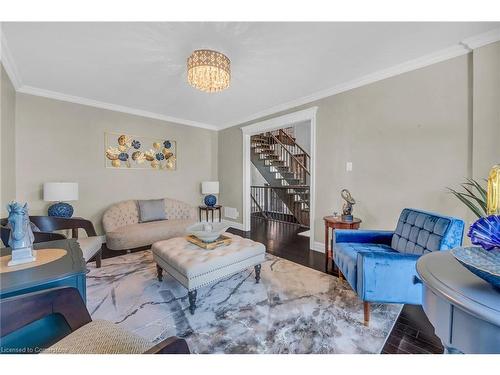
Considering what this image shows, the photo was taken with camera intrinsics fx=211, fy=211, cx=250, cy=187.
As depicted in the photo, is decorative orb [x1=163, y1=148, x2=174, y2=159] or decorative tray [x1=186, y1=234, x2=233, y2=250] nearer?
decorative tray [x1=186, y1=234, x2=233, y2=250]

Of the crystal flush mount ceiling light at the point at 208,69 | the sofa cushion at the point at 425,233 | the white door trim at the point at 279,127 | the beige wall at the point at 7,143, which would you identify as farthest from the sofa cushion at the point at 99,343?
the white door trim at the point at 279,127

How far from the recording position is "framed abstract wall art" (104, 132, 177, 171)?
12.9 ft

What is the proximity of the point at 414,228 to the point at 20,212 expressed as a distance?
3024 mm

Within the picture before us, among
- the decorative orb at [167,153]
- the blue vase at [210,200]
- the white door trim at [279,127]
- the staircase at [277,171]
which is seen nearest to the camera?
the white door trim at [279,127]

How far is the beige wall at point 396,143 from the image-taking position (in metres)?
2.27

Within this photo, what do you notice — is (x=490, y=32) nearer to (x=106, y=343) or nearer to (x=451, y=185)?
(x=451, y=185)

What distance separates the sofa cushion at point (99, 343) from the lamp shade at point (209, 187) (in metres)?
4.06

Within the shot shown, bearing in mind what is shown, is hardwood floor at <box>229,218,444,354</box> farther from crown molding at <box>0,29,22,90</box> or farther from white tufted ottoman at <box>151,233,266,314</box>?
crown molding at <box>0,29,22,90</box>

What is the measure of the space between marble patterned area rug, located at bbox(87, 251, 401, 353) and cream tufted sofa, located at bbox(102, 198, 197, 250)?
621 mm

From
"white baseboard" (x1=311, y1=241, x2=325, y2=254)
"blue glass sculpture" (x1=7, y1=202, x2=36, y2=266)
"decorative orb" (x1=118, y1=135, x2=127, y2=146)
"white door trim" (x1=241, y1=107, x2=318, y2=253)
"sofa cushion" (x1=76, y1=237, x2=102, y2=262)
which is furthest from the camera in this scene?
"decorative orb" (x1=118, y1=135, x2=127, y2=146)

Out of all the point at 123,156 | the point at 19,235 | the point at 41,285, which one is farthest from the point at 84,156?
the point at 41,285

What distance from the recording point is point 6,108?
8.71 feet

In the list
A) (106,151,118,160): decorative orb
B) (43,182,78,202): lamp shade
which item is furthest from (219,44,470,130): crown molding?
(43,182,78,202): lamp shade

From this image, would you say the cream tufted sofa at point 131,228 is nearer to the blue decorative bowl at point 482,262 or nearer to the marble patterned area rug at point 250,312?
the marble patterned area rug at point 250,312
